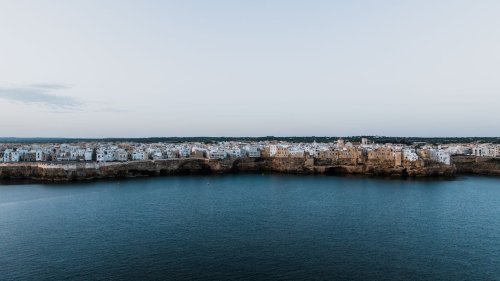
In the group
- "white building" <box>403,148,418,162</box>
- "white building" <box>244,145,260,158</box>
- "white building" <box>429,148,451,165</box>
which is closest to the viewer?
"white building" <box>403,148,418,162</box>

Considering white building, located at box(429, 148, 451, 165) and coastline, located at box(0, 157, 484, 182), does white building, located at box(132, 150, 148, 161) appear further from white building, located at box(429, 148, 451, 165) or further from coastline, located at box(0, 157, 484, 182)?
white building, located at box(429, 148, 451, 165)

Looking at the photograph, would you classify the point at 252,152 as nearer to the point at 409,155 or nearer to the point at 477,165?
the point at 409,155

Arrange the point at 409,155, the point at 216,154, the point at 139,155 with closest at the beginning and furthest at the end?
1. the point at 409,155
2. the point at 139,155
3. the point at 216,154

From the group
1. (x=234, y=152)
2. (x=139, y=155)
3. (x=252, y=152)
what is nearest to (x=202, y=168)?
(x=234, y=152)

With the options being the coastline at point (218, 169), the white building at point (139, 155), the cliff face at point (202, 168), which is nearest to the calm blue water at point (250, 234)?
the cliff face at point (202, 168)

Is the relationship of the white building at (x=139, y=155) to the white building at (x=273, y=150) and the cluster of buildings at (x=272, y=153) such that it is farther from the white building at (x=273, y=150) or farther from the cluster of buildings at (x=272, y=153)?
the white building at (x=273, y=150)

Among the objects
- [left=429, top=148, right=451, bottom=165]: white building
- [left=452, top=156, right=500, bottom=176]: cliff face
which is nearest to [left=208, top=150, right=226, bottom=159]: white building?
[left=429, top=148, right=451, bottom=165]: white building
